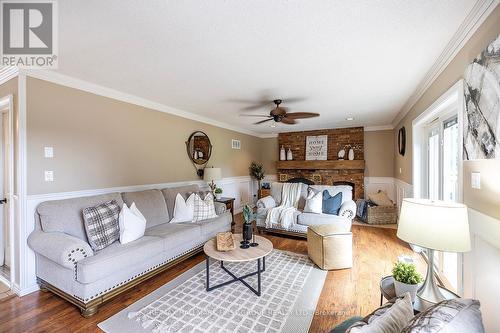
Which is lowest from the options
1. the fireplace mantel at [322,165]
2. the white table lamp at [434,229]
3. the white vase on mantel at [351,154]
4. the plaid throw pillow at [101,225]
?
the plaid throw pillow at [101,225]

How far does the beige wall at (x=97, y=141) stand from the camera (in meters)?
2.38

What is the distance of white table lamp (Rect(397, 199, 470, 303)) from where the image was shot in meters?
1.20

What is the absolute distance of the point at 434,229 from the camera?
123 centimetres

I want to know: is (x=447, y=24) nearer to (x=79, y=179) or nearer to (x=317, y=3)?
(x=317, y=3)

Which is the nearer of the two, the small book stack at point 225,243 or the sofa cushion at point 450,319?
the sofa cushion at point 450,319

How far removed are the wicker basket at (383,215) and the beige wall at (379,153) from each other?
1420 millimetres

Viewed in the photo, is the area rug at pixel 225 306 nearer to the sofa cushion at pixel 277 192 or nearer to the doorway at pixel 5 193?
the sofa cushion at pixel 277 192

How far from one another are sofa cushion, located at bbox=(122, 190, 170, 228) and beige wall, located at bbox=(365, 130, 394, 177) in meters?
5.33

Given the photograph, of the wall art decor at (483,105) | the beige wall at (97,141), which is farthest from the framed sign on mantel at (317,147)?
the wall art decor at (483,105)

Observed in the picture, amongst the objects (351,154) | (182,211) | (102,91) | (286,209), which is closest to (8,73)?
(102,91)

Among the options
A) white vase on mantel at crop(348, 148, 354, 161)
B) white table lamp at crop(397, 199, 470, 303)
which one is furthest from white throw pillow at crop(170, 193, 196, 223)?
white vase on mantel at crop(348, 148, 354, 161)

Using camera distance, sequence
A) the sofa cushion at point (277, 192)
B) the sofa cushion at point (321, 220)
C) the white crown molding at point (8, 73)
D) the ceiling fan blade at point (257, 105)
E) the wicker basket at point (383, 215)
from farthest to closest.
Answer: the wicker basket at point (383, 215), the sofa cushion at point (277, 192), the ceiling fan blade at point (257, 105), the sofa cushion at point (321, 220), the white crown molding at point (8, 73)

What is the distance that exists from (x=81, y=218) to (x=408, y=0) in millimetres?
3358

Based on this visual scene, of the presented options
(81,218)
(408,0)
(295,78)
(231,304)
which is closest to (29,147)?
(81,218)
